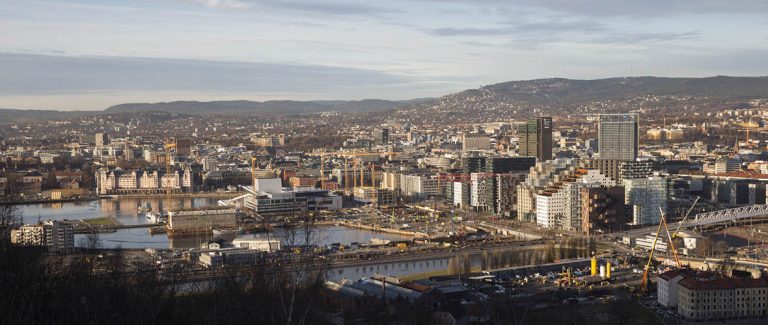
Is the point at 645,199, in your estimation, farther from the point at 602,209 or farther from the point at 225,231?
the point at 225,231

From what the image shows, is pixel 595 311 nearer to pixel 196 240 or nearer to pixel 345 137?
pixel 196 240

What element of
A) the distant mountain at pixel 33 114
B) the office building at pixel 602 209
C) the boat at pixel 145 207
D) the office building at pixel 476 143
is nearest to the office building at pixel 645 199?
the office building at pixel 602 209

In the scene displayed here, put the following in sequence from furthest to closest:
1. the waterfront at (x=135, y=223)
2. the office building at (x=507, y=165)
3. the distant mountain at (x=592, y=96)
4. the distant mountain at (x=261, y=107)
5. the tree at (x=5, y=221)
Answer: the distant mountain at (x=261, y=107)
the distant mountain at (x=592, y=96)
the office building at (x=507, y=165)
the waterfront at (x=135, y=223)
the tree at (x=5, y=221)

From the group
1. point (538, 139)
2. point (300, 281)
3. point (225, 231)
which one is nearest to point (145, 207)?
point (225, 231)

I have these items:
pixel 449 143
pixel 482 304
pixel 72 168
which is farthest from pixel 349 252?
pixel 449 143

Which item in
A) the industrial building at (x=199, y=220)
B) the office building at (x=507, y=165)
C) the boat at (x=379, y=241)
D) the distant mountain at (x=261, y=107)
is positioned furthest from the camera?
the distant mountain at (x=261, y=107)

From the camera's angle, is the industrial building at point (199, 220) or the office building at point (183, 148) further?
the office building at point (183, 148)

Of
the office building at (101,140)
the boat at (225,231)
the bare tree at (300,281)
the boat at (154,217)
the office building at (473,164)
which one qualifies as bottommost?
the boat at (154,217)

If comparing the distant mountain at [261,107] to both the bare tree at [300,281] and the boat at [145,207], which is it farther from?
the bare tree at [300,281]
